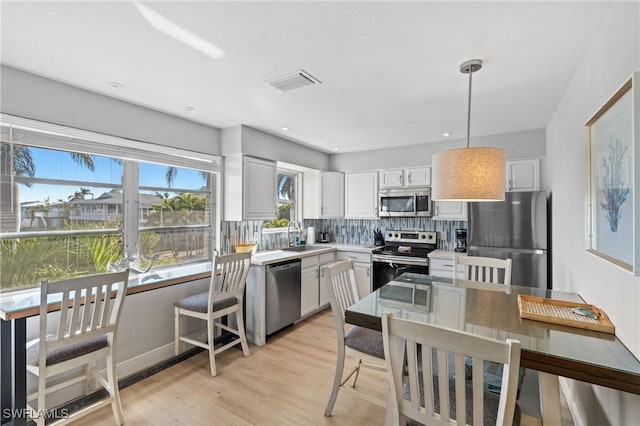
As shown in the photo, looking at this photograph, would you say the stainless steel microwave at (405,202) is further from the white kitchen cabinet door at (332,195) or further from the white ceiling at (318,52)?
the white ceiling at (318,52)

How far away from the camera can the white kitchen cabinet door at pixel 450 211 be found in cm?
392

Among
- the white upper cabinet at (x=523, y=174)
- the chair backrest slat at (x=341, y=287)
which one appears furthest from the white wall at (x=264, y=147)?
the white upper cabinet at (x=523, y=174)

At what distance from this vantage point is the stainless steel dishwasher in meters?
3.25

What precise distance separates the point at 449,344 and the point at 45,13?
2366mm

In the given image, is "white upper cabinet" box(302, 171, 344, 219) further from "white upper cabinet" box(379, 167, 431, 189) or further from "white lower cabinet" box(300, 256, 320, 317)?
"white lower cabinet" box(300, 256, 320, 317)

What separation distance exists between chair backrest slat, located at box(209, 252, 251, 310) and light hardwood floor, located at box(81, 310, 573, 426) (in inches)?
23.5

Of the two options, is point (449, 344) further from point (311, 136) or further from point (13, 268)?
point (311, 136)

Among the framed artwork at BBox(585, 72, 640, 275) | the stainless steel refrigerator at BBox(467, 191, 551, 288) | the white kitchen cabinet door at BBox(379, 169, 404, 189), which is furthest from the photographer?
the white kitchen cabinet door at BBox(379, 169, 404, 189)

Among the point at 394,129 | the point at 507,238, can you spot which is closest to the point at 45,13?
the point at 394,129

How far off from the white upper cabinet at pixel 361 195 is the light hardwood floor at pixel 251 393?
2.20 metres

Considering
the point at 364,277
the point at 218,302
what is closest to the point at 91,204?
the point at 218,302

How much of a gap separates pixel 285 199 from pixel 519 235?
122 inches

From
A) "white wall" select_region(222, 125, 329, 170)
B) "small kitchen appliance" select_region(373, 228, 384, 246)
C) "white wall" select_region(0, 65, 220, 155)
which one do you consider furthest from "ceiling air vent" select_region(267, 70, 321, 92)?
"small kitchen appliance" select_region(373, 228, 384, 246)

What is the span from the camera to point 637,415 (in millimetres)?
1126
